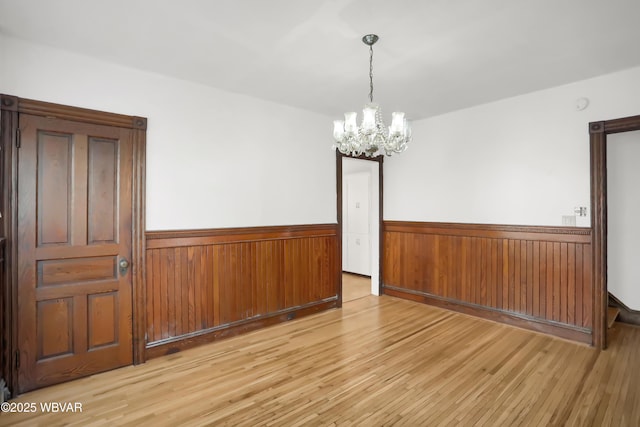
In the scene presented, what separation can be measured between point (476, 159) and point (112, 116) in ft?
13.5

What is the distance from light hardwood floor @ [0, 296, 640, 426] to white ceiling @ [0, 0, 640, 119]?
2.72 meters

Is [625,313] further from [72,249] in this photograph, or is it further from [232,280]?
[72,249]

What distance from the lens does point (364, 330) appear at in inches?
148

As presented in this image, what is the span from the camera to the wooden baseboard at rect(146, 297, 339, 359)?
123 inches

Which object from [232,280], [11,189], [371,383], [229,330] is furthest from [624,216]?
Result: [11,189]

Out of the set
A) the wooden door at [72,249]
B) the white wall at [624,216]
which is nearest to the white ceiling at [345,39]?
the wooden door at [72,249]

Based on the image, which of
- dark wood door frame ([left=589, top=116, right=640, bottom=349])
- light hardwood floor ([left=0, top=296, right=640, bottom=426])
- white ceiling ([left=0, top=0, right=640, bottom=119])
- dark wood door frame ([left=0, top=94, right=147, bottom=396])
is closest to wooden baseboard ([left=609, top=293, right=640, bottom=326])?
light hardwood floor ([left=0, top=296, right=640, bottom=426])

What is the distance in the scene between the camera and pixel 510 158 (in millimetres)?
3930

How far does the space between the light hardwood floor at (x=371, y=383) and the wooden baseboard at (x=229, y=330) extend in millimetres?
77

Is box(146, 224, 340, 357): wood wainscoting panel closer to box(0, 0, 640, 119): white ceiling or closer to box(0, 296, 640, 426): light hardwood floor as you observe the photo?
box(0, 296, 640, 426): light hardwood floor

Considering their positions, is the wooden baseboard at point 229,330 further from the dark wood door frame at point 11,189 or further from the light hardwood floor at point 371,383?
the dark wood door frame at point 11,189

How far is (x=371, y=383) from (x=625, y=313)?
3724 millimetres

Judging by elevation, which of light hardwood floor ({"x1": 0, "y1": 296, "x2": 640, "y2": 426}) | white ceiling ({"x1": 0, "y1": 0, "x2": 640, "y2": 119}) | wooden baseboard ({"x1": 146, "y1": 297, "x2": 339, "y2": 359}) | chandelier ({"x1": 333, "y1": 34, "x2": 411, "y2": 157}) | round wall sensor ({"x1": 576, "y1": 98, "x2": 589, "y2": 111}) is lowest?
light hardwood floor ({"x1": 0, "y1": 296, "x2": 640, "y2": 426})

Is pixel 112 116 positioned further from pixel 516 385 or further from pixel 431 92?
pixel 516 385
